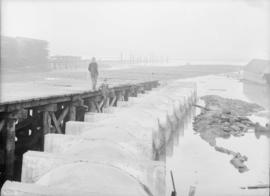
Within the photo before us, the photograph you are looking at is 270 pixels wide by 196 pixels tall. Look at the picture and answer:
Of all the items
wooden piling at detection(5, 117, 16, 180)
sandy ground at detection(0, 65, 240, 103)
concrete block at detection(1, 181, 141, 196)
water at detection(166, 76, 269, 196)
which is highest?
sandy ground at detection(0, 65, 240, 103)

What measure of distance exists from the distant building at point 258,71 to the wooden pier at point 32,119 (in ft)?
121

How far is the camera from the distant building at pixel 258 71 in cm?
4547

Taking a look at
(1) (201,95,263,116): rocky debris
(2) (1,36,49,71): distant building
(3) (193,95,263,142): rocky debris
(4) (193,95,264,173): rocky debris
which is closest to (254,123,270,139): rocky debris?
(4) (193,95,264,173): rocky debris

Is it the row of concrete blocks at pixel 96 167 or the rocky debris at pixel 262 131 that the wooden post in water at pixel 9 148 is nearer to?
the row of concrete blocks at pixel 96 167

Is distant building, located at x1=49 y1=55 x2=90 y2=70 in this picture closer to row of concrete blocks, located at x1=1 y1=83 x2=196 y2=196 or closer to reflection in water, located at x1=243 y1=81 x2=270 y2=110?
reflection in water, located at x1=243 y1=81 x2=270 y2=110

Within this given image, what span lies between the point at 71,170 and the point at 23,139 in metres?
5.93

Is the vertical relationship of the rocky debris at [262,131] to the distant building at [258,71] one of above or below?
below

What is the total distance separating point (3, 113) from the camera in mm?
7602

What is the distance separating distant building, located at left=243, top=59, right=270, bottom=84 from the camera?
45.5m

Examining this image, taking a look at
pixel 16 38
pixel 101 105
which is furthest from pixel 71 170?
pixel 16 38

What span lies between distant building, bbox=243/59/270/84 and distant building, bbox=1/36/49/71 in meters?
30.7

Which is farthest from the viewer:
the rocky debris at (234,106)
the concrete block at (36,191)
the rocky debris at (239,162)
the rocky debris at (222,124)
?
the rocky debris at (234,106)

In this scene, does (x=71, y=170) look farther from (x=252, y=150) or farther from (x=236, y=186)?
(x=252, y=150)

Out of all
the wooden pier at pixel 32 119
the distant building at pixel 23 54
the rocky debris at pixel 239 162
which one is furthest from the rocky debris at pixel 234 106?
the distant building at pixel 23 54
